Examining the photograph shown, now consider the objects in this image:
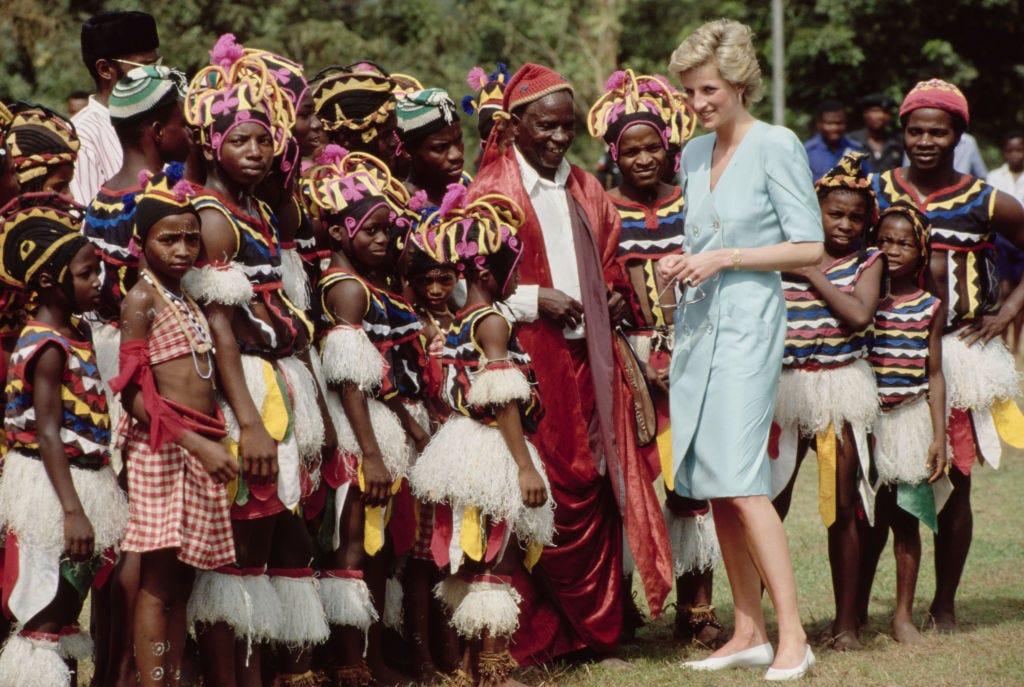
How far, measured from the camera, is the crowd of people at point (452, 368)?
4707mm

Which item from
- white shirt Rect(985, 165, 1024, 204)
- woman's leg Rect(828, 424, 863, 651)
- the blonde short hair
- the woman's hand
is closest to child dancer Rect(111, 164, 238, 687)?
the woman's hand

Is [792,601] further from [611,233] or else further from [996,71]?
[996,71]

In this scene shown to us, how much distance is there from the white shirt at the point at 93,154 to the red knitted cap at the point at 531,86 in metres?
1.73

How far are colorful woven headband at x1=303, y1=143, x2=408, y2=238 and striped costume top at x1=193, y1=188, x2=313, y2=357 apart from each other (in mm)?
514

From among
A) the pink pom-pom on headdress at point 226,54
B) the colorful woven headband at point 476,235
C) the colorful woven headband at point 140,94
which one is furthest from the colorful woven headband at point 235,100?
the colorful woven headband at point 476,235

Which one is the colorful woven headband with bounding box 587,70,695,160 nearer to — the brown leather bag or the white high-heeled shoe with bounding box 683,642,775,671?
the brown leather bag

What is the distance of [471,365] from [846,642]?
222cm

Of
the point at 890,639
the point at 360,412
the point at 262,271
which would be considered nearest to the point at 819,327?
the point at 890,639

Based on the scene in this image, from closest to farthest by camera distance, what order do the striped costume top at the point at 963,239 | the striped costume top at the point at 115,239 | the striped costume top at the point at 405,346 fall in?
the striped costume top at the point at 115,239
the striped costume top at the point at 405,346
the striped costume top at the point at 963,239

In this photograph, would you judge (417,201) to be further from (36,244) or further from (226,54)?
(36,244)

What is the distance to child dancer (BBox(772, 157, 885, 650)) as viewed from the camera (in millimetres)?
5984

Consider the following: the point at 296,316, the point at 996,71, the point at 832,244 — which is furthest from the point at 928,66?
the point at 296,316

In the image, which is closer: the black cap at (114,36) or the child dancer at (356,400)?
the child dancer at (356,400)

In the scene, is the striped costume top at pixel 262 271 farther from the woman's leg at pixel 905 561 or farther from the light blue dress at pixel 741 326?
the woman's leg at pixel 905 561
